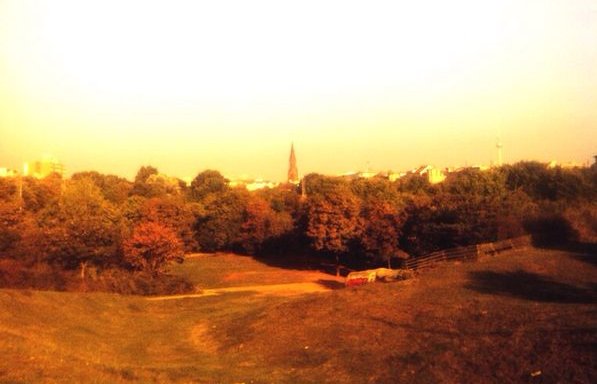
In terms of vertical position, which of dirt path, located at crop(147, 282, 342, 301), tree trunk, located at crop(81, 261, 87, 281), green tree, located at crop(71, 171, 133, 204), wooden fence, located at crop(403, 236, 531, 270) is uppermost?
green tree, located at crop(71, 171, 133, 204)

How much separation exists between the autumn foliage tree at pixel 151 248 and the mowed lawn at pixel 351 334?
1112 cm

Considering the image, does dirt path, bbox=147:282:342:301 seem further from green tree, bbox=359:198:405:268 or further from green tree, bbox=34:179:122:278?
green tree, bbox=34:179:122:278

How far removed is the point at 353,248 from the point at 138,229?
22901 mm

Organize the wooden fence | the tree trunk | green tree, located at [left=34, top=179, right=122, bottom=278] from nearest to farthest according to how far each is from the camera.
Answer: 1. the wooden fence
2. the tree trunk
3. green tree, located at [left=34, top=179, right=122, bottom=278]

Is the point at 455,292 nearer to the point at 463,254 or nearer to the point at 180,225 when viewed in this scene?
the point at 463,254

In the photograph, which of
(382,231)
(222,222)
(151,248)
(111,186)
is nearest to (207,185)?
(111,186)

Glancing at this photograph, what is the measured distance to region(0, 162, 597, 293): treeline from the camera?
46.1 meters

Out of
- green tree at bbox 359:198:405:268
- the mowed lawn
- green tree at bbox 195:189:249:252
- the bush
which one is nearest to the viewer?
the mowed lawn

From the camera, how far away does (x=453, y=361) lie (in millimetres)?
14219

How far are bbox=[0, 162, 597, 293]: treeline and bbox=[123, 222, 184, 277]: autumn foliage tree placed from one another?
82 millimetres

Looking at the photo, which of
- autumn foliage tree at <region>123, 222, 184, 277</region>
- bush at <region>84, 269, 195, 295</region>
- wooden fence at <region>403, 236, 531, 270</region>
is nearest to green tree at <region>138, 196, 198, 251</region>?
autumn foliage tree at <region>123, 222, 184, 277</region>

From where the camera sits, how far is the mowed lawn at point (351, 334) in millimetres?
13602

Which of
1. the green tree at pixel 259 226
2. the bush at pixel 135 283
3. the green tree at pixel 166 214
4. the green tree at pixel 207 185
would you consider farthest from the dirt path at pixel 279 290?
the green tree at pixel 207 185

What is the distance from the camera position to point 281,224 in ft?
251
